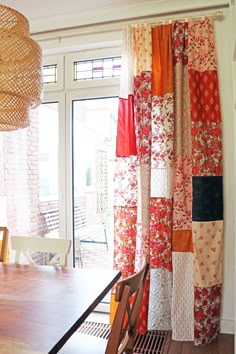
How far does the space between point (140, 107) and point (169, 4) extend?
0.86 m

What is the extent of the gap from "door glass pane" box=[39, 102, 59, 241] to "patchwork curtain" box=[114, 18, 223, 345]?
895 mm

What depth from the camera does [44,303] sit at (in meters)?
1.33

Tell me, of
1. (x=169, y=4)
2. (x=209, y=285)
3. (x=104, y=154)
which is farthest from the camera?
(x=104, y=154)

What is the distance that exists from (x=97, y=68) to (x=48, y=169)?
3.55 feet

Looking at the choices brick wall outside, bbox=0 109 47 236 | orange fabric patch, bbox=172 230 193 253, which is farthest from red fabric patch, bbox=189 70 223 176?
brick wall outside, bbox=0 109 47 236

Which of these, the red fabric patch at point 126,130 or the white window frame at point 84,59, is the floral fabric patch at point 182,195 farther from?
the white window frame at point 84,59

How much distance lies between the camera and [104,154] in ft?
9.68

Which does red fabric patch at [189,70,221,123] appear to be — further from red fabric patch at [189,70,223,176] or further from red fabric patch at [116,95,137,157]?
red fabric patch at [116,95,137,157]

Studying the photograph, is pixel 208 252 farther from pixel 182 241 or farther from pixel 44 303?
pixel 44 303

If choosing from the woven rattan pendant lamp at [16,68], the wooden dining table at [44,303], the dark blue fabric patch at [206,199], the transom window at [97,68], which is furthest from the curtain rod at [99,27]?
the wooden dining table at [44,303]

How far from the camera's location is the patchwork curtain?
2.39m

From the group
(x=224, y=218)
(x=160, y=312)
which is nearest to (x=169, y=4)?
(x=224, y=218)

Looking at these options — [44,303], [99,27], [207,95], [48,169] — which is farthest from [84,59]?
[44,303]

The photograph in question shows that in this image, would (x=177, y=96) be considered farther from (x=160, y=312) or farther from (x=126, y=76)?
(x=160, y=312)
